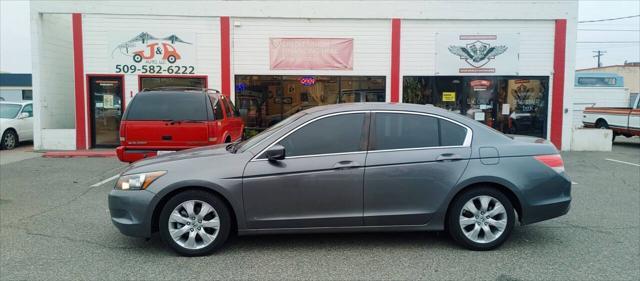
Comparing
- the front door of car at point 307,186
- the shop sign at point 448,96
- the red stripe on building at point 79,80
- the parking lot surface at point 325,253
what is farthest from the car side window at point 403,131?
the red stripe on building at point 79,80

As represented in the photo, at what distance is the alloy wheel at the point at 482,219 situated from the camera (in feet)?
15.0

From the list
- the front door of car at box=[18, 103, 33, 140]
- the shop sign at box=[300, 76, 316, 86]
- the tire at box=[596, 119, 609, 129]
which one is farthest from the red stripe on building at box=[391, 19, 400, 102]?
the front door of car at box=[18, 103, 33, 140]

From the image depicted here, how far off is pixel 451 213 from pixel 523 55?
10.6 metres

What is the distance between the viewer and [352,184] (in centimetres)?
444

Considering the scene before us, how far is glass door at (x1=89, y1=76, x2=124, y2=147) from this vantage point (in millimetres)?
13273

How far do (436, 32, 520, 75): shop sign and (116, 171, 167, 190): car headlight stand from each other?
35.1 feet

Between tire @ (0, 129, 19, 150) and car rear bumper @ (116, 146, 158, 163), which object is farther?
tire @ (0, 129, 19, 150)

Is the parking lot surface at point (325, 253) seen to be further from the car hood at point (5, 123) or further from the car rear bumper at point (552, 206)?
the car hood at point (5, 123)

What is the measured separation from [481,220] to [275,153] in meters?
2.26

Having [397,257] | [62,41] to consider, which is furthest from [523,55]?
[62,41]

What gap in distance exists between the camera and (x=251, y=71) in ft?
43.8

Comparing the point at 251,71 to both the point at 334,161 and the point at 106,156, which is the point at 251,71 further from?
the point at 334,161

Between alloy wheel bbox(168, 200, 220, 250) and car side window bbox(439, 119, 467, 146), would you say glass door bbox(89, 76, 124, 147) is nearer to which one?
alloy wheel bbox(168, 200, 220, 250)

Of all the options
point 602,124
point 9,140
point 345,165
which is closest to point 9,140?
point 9,140
